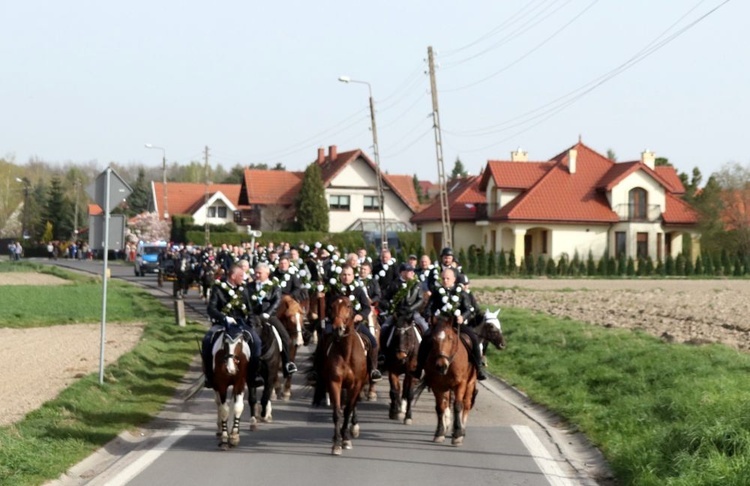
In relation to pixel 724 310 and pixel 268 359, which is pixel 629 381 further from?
pixel 724 310

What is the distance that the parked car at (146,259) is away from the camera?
7238cm

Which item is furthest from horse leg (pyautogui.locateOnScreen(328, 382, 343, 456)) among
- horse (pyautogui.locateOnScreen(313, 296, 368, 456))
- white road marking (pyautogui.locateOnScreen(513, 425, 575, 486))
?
white road marking (pyautogui.locateOnScreen(513, 425, 575, 486))

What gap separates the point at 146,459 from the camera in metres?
12.8

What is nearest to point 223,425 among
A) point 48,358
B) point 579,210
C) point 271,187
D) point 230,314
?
point 230,314

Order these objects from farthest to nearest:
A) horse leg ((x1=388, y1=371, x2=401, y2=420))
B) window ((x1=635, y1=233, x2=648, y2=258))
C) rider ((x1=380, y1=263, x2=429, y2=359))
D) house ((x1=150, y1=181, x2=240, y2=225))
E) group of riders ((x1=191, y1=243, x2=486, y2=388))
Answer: house ((x1=150, y1=181, x2=240, y2=225)) → window ((x1=635, y1=233, x2=648, y2=258)) → rider ((x1=380, y1=263, x2=429, y2=359)) → horse leg ((x1=388, y1=371, x2=401, y2=420)) → group of riders ((x1=191, y1=243, x2=486, y2=388))

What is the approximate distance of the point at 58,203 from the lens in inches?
5207

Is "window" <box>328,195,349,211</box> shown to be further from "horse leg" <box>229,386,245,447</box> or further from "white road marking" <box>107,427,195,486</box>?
"horse leg" <box>229,386,245,447</box>

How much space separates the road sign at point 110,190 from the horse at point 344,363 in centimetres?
537

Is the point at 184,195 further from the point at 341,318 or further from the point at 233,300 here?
the point at 341,318

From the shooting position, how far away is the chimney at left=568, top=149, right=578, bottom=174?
79.7 meters

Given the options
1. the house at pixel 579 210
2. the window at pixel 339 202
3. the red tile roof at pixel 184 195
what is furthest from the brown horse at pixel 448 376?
the red tile roof at pixel 184 195

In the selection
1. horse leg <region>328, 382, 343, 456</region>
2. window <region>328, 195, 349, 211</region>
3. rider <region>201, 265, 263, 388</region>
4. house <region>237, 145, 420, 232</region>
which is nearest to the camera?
horse leg <region>328, 382, 343, 456</region>

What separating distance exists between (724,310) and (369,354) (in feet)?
79.1

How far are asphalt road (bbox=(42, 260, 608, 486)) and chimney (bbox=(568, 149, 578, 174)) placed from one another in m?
63.4
